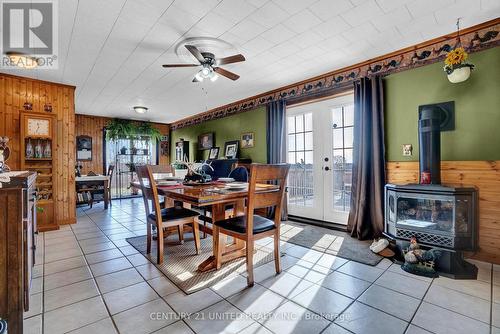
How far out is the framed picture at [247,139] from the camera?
5.11 metres

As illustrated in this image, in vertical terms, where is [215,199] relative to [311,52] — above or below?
below

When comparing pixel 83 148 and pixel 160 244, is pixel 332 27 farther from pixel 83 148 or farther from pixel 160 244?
Result: pixel 83 148

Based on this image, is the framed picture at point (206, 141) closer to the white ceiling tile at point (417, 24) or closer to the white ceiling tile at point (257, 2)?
the white ceiling tile at point (257, 2)

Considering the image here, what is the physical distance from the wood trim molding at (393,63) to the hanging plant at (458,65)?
23 cm

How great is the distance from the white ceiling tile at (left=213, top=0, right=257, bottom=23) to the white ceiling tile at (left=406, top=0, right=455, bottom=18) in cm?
144

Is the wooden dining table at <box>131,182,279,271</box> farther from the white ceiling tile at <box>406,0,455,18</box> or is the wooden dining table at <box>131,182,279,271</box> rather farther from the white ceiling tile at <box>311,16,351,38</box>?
the white ceiling tile at <box>406,0,455,18</box>

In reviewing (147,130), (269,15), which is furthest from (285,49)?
(147,130)

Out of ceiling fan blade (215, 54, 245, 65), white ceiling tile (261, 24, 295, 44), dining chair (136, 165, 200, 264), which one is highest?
white ceiling tile (261, 24, 295, 44)

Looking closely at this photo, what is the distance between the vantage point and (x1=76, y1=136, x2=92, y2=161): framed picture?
6.80 meters

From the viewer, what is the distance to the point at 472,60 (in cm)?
250

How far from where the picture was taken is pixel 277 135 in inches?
173

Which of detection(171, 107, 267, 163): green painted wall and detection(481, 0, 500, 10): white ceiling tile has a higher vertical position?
detection(481, 0, 500, 10): white ceiling tile
